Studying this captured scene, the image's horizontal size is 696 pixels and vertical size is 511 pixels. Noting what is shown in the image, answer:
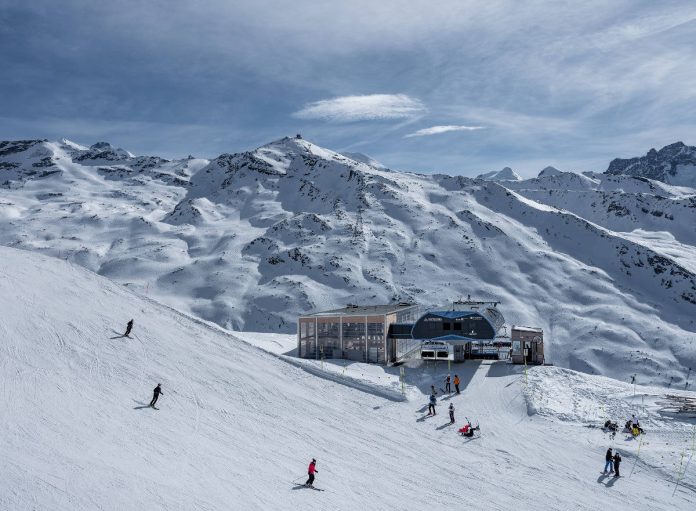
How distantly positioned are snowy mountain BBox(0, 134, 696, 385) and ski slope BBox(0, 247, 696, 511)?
2103 inches

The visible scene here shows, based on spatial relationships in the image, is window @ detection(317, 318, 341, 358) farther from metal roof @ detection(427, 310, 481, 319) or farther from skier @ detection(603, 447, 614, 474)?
skier @ detection(603, 447, 614, 474)

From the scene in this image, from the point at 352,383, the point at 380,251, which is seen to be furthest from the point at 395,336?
the point at 380,251

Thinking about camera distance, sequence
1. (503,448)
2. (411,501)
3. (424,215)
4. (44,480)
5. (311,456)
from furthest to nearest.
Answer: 1. (424,215)
2. (503,448)
3. (311,456)
4. (411,501)
5. (44,480)

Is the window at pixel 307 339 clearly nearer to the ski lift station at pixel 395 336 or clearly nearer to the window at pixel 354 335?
the ski lift station at pixel 395 336

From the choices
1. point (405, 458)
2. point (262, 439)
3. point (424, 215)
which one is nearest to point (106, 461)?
point (262, 439)

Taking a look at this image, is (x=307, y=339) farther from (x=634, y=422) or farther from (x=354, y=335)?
(x=634, y=422)

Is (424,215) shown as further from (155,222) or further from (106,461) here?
(106,461)

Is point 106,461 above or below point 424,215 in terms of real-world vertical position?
below

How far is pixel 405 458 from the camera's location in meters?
22.6

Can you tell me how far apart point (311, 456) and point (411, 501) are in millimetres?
5021

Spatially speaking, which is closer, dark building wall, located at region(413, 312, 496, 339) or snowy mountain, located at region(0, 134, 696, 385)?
dark building wall, located at region(413, 312, 496, 339)

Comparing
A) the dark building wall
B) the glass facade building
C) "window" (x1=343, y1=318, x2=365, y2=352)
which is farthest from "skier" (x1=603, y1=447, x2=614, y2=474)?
"window" (x1=343, y1=318, x2=365, y2=352)

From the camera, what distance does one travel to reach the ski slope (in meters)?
16.3

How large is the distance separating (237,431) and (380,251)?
294 ft
